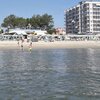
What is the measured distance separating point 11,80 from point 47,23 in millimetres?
112142

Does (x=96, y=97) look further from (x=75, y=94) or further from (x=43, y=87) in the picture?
(x=43, y=87)

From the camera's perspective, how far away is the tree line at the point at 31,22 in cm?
12694

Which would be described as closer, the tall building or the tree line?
the tree line

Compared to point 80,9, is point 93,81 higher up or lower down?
lower down

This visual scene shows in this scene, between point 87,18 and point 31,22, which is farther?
point 87,18

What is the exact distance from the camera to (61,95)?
12.7m

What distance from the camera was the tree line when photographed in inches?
4998

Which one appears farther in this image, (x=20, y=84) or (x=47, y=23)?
(x=47, y=23)

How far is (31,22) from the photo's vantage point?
12825 centimetres

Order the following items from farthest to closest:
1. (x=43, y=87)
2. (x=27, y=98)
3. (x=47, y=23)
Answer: (x=47, y=23), (x=43, y=87), (x=27, y=98)

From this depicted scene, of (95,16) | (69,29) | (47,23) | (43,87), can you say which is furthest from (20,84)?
(69,29)

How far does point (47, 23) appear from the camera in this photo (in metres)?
128

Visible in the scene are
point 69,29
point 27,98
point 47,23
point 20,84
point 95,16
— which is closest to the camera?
point 27,98

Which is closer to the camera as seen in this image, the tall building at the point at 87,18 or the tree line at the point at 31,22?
the tree line at the point at 31,22
